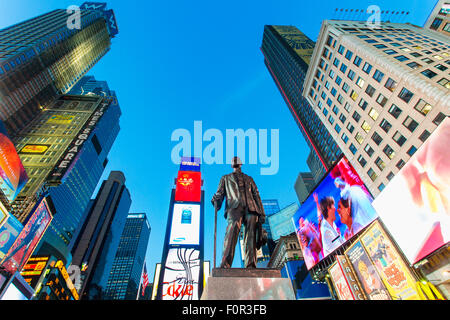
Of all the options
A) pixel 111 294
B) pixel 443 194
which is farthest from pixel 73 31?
pixel 111 294

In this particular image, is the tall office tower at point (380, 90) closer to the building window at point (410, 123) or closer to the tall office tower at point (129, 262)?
the building window at point (410, 123)

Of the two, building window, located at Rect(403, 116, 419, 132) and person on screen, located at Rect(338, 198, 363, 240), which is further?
building window, located at Rect(403, 116, 419, 132)

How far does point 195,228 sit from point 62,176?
861 inches

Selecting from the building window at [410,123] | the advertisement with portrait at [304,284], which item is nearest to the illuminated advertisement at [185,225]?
the advertisement with portrait at [304,284]

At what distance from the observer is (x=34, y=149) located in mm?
66188

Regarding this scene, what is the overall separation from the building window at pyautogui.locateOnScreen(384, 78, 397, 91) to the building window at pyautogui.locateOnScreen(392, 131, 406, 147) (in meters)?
7.35

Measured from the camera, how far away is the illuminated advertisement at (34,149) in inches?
2508

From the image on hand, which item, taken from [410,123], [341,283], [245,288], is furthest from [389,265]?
[410,123]

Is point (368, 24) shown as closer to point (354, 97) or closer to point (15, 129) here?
point (354, 97)

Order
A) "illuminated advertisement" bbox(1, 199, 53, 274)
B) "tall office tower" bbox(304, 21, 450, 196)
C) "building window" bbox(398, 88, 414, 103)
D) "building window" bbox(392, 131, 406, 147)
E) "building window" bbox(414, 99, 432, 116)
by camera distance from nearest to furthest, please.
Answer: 1. "illuminated advertisement" bbox(1, 199, 53, 274)
2. "building window" bbox(414, 99, 432, 116)
3. "tall office tower" bbox(304, 21, 450, 196)
4. "building window" bbox(398, 88, 414, 103)
5. "building window" bbox(392, 131, 406, 147)

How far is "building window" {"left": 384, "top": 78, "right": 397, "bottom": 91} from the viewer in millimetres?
33969

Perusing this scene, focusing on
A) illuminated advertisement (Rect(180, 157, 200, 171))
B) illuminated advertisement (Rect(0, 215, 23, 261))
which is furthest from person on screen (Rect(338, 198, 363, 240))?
illuminated advertisement (Rect(0, 215, 23, 261))

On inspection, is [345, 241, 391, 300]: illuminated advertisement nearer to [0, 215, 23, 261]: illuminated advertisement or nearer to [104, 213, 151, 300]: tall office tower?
Result: [0, 215, 23, 261]: illuminated advertisement

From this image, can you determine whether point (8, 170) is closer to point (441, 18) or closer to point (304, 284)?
point (304, 284)
